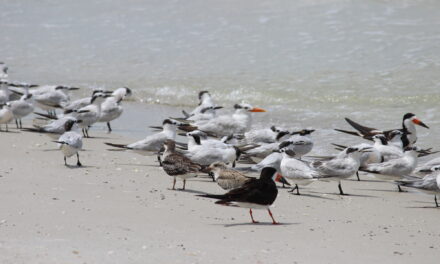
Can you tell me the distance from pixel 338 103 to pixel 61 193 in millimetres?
7392

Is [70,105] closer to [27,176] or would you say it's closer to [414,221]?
[27,176]

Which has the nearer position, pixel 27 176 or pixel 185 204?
pixel 185 204

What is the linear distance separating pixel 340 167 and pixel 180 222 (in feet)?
7.67

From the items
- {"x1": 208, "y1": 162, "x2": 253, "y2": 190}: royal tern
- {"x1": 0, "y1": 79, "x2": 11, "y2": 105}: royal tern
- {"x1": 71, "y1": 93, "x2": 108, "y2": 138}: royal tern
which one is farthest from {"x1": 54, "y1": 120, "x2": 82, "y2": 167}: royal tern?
{"x1": 0, "y1": 79, "x2": 11, "y2": 105}: royal tern

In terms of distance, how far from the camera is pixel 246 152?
8484mm

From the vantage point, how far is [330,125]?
1111 cm

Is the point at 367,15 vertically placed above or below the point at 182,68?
above

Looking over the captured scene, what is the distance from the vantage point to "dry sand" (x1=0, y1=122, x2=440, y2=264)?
4660 mm

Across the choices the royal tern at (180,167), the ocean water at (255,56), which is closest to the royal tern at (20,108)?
the ocean water at (255,56)

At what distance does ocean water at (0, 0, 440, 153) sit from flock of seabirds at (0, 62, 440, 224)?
753 millimetres

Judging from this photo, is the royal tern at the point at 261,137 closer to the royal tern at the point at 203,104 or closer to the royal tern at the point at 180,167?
the royal tern at the point at 203,104

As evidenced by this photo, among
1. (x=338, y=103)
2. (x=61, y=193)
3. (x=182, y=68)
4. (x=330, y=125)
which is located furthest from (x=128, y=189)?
(x=182, y=68)

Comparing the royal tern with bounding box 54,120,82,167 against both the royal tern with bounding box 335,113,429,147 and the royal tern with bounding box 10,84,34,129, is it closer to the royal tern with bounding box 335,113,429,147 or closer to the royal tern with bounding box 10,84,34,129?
the royal tern with bounding box 10,84,34,129

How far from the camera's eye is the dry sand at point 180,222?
15.3ft
